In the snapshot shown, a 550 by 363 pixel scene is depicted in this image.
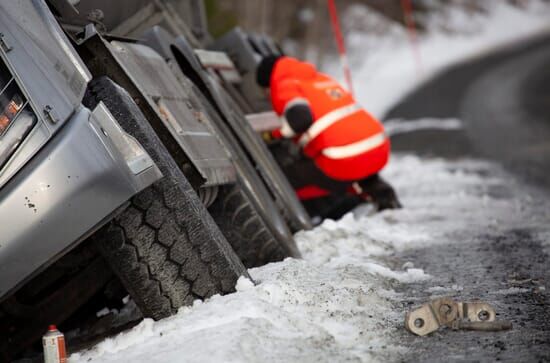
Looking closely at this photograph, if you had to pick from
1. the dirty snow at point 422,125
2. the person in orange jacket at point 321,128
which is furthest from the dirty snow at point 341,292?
the dirty snow at point 422,125

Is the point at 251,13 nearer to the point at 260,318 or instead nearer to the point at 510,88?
the point at 510,88

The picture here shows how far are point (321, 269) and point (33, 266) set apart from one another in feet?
6.26

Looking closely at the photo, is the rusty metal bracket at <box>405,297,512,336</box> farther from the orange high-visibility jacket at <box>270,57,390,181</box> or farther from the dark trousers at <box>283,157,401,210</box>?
the dark trousers at <box>283,157,401,210</box>

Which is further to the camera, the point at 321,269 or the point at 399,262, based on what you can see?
the point at 399,262

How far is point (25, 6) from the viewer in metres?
4.89

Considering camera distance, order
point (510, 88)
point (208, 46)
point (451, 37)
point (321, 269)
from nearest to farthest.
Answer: point (321, 269), point (208, 46), point (510, 88), point (451, 37)

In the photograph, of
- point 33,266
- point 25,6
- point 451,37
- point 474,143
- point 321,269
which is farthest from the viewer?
point 451,37

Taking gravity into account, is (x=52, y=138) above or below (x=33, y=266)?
above

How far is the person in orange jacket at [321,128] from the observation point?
8.73 m

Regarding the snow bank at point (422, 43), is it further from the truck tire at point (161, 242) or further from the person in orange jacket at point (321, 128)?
the truck tire at point (161, 242)

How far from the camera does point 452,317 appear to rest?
4812 millimetres

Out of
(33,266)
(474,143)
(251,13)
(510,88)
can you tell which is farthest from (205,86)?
(510,88)

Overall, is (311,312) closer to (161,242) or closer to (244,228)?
(161,242)

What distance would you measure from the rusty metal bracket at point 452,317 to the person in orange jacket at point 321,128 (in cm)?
389
